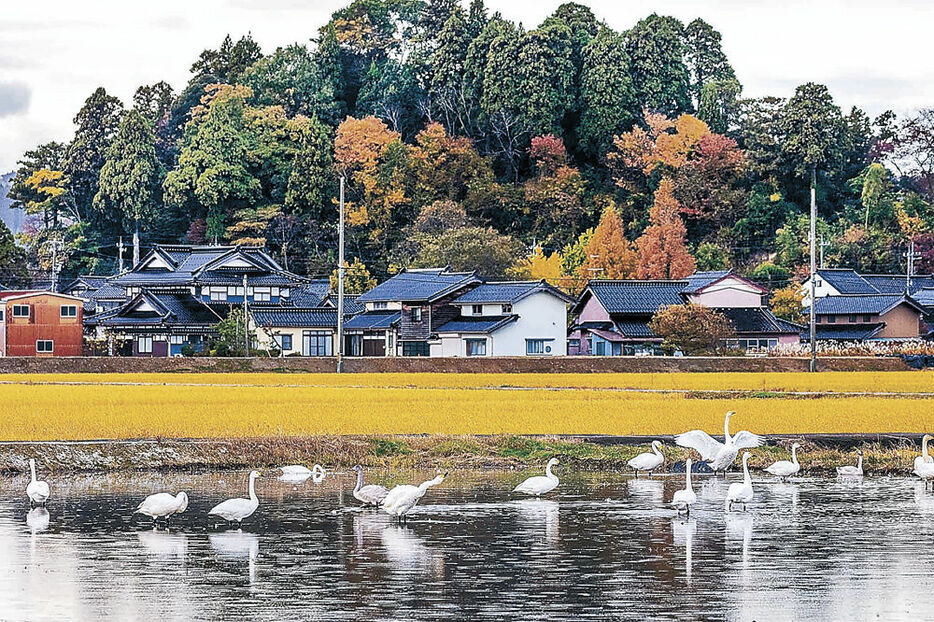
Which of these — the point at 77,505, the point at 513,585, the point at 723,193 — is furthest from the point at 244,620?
the point at 723,193

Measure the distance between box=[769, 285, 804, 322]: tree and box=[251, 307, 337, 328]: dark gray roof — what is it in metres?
21.7

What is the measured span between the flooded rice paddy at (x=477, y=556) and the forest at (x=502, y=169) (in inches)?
2181

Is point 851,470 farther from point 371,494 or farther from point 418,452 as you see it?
point 371,494

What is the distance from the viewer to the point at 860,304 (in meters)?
68.0

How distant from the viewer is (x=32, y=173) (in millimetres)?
89750

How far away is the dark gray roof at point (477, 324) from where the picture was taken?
6262cm

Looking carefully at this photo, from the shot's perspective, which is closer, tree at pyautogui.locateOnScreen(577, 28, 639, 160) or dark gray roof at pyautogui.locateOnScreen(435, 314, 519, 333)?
dark gray roof at pyautogui.locateOnScreen(435, 314, 519, 333)

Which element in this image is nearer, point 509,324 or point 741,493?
point 741,493

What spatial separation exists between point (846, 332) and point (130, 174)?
4196 cm

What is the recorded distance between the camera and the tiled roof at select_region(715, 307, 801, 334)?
63778 mm

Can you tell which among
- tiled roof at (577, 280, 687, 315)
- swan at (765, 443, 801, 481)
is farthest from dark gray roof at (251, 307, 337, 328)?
swan at (765, 443, 801, 481)

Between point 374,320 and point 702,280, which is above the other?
point 702,280

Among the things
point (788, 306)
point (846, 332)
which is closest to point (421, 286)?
point (788, 306)

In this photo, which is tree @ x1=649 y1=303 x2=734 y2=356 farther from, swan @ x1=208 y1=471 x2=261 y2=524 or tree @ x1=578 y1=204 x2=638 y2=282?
swan @ x1=208 y1=471 x2=261 y2=524
